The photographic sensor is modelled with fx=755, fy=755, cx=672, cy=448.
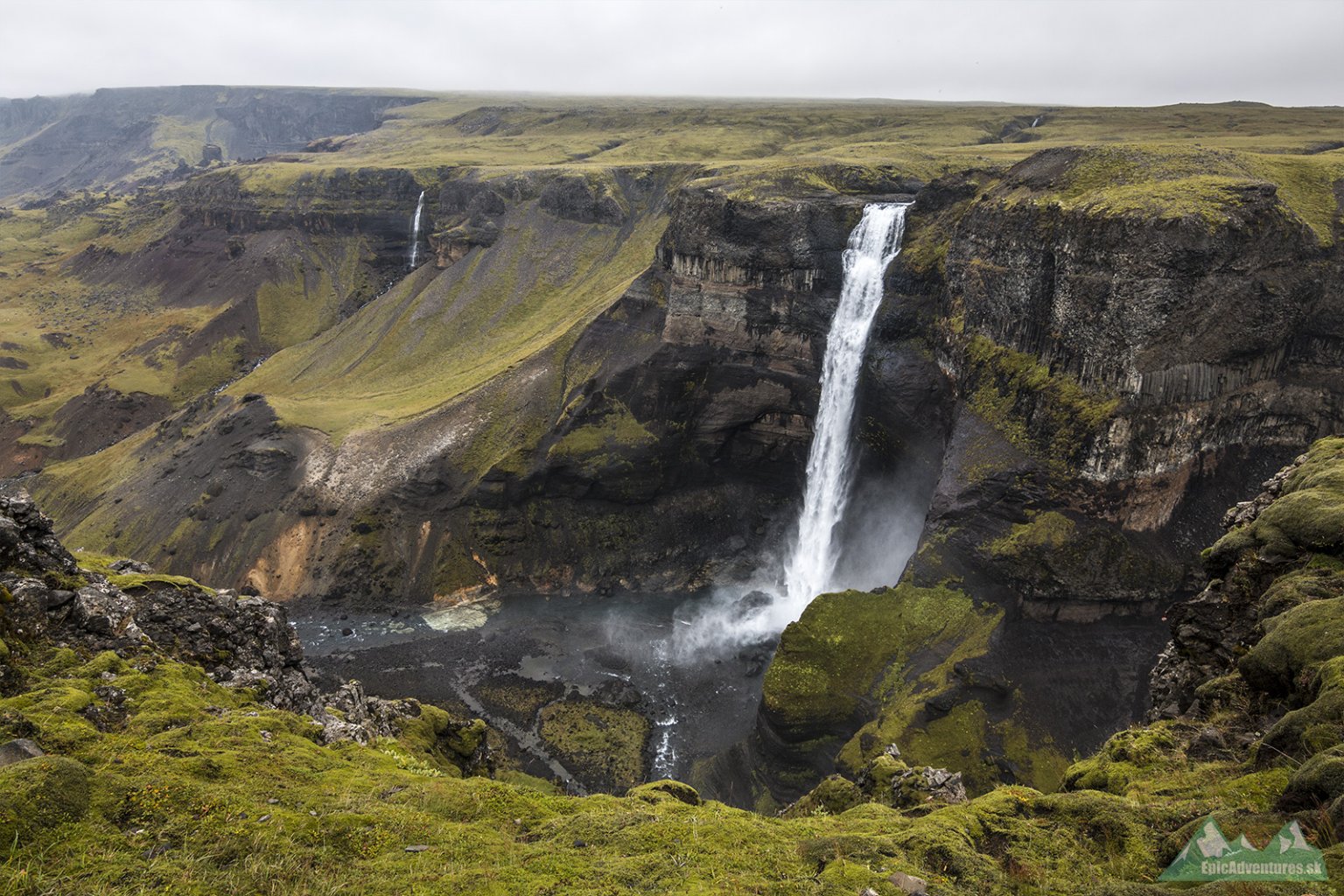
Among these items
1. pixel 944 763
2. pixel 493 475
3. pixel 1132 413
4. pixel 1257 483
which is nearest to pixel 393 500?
pixel 493 475

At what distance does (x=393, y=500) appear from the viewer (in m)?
63.5

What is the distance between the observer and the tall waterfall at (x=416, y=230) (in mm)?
121375

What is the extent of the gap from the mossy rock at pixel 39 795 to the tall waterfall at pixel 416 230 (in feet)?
389

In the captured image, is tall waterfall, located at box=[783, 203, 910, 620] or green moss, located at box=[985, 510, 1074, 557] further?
tall waterfall, located at box=[783, 203, 910, 620]

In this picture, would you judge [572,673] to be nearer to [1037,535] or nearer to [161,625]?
[1037,535]

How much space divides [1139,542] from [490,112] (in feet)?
644

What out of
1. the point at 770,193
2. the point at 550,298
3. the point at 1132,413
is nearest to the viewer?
the point at 1132,413

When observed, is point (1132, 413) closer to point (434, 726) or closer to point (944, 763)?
point (944, 763)

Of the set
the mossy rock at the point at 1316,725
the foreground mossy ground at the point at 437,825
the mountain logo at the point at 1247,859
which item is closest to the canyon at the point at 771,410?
the foreground mossy ground at the point at 437,825

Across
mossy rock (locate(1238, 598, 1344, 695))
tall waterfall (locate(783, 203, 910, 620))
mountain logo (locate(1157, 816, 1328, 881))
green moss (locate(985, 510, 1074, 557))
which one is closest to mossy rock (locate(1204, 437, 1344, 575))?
mossy rock (locate(1238, 598, 1344, 695))

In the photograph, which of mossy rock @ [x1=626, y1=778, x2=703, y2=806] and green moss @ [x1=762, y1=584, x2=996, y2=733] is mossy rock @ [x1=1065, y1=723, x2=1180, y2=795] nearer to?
mossy rock @ [x1=626, y1=778, x2=703, y2=806]

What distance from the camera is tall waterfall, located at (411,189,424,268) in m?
121

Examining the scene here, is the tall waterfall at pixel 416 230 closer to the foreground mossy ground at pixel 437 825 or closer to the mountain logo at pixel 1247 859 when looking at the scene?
the foreground mossy ground at pixel 437 825

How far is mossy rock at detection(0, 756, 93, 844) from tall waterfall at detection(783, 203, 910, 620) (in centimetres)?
4643
